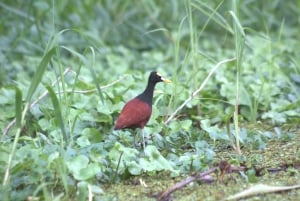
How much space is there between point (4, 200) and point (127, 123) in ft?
3.06

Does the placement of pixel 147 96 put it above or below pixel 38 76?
below

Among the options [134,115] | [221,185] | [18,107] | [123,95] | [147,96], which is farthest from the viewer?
[123,95]

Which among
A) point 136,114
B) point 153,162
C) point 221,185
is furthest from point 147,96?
point 221,185

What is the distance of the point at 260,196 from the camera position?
3.22 meters

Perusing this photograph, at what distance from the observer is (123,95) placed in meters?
4.80

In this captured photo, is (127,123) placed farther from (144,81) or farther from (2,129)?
(144,81)

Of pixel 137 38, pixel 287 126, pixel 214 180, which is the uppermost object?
pixel 214 180

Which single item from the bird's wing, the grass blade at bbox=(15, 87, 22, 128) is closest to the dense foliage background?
the grass blade at bbox=(15, 87, 22, 128)

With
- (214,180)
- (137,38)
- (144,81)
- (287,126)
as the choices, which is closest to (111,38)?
(137,38)

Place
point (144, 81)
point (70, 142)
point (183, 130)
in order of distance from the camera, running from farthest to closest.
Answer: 1. point (144, 81)
2. point (183, 130)
3. point (70, 142)

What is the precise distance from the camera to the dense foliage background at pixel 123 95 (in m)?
3.28

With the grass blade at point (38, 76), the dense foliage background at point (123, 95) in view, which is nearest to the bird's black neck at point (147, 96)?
the dense foliage background at point (123, 95)

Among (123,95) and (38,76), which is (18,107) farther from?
(123,95)

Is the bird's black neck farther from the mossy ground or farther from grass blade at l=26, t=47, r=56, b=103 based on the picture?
grass blade at l=26, t=47, r=56, b=103
